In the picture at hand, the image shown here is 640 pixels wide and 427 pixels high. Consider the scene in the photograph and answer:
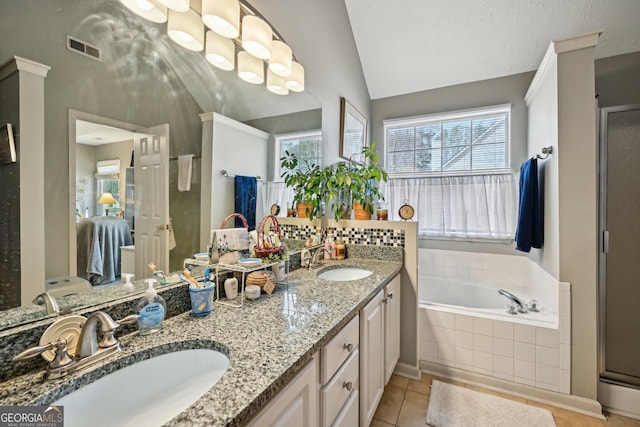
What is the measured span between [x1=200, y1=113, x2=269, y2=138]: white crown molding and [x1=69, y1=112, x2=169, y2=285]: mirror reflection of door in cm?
22

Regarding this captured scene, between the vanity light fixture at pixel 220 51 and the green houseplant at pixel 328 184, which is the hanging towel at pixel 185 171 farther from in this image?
the green houseplant at pixel 328 184

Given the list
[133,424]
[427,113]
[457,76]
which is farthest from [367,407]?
[457,76]

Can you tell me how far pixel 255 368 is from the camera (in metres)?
0.70

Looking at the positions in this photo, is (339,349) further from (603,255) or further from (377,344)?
(603,255)

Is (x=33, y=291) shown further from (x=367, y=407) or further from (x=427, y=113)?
(x=427, y=113)

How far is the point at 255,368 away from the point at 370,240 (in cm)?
161

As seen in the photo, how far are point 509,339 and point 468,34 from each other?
2648 mm

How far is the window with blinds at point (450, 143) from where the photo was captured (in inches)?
114

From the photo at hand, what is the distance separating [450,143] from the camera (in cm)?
309

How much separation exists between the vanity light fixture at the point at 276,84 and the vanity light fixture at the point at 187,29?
52cm

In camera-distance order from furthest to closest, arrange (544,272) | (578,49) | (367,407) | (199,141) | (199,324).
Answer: (544,272), (578,49), (367,407), (199,141), (199,324)

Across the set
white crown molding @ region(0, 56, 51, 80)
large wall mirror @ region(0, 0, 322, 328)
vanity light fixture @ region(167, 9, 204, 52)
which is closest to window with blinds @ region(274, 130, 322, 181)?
large wall mirror @ region(0, 0, 322, 328)

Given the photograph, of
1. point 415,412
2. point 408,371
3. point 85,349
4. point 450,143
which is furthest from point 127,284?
point 450,143

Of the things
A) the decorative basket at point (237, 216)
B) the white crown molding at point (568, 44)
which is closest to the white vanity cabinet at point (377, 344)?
the decorative basket at point (237, 216)
